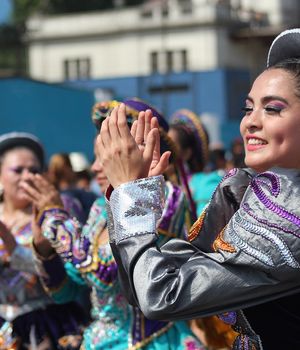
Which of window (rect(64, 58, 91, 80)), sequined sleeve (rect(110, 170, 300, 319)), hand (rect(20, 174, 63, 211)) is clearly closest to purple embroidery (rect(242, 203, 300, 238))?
sequined sleeve (rect(110, 170, 300, 319))

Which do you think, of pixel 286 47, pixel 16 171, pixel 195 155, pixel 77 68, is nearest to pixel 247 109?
pixel 286 47

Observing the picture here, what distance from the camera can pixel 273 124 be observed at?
2309mm

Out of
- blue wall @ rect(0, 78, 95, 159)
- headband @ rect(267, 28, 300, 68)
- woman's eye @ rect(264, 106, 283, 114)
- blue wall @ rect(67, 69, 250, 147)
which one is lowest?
blue wall @ rect(67, 69, 250, 147)

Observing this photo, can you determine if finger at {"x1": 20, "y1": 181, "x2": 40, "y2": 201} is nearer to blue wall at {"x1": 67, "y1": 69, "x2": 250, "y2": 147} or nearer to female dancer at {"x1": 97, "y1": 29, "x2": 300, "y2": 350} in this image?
female dancer at {"x1": 97, "y1": 29, "x2": 300, "y2": 350}

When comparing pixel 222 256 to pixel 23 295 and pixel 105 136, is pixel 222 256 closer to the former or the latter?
pixel 105 136

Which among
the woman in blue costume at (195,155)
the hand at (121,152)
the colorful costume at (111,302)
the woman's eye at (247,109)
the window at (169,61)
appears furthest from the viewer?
the window at (169,61)

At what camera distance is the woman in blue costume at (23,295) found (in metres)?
4.56

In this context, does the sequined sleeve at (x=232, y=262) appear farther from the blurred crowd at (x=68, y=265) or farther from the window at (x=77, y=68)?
the window at (x=77, y=68)

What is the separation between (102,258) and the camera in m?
3.81

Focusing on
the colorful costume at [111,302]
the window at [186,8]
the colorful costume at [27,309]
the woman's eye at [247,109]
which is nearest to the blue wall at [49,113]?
the colorful costume at [27,309]

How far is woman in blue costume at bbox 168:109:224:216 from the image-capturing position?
20.5ft

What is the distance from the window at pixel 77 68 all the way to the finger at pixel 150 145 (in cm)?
4273

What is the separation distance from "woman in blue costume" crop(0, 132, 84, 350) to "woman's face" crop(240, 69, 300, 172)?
223 centimetres

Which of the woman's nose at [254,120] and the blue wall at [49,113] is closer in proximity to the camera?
the woman's nose at [254,120]
